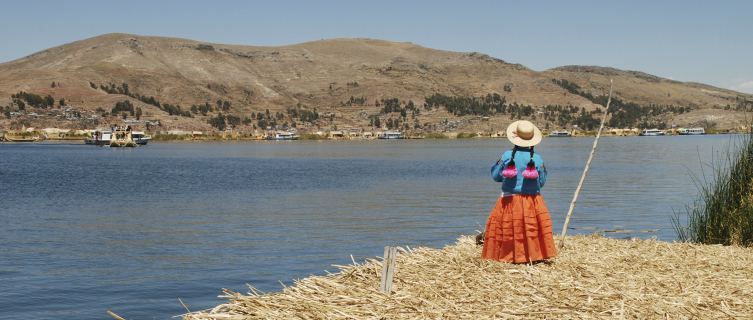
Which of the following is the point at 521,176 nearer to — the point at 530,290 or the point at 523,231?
the point at 523,231

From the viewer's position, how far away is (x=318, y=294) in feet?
22.2

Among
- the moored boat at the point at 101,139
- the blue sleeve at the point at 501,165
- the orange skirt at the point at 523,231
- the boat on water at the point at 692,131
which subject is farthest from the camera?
the boat on water at the point at 692,131

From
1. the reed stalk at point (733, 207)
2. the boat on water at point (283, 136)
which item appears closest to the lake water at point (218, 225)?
the reed stalk at point (733, 207)

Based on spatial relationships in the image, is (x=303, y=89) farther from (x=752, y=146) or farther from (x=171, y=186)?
(x=752, y=146)

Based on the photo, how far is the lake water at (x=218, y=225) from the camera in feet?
35.0

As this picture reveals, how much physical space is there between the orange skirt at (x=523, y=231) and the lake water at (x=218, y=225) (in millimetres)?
4487

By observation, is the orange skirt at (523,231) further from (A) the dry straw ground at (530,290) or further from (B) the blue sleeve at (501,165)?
(B) the blue sleeve at (501,165)

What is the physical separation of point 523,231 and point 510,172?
2.77ft

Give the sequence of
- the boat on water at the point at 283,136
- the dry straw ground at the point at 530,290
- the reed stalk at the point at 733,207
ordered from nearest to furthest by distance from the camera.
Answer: the dry straw ground at the point at 530,290
the reed stalk at the point at 733,207
the boat on water at the point at 283,136

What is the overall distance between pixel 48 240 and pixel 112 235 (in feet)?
5.26

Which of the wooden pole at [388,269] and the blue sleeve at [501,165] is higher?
the blue sleeve at [501,165]

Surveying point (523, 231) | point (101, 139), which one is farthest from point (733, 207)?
point (101, 139)

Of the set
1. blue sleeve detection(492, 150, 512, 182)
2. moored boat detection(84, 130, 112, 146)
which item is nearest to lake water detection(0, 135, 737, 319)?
blue sleeve detection(492, 150, 512, 182)

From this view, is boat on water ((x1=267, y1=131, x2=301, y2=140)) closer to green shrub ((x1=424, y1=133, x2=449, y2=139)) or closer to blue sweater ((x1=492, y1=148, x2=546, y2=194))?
green shrub ((x1=424, y1=133, x2=449, y2=139))
